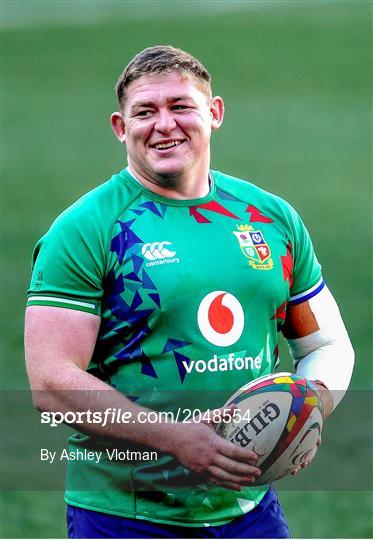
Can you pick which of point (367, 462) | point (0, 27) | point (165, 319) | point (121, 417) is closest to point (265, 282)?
point (165, 319)

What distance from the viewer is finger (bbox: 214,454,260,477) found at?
4707 millimetres

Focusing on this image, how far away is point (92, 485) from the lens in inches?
199

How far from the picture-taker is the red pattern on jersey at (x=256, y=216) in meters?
5.28

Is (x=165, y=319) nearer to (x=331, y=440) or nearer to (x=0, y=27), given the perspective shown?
(x=331, y=440)

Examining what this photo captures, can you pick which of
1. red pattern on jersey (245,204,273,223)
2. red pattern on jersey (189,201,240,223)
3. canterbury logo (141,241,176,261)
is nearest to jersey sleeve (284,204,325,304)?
red pattern on jersey (245,204,273,223)

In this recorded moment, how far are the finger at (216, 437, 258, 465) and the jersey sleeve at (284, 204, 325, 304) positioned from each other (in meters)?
0.88

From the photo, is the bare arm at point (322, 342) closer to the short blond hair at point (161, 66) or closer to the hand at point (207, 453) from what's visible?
the hand at point (207, 453)

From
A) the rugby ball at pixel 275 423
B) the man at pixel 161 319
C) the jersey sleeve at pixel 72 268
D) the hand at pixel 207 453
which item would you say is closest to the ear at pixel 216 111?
the man at pixel 161 319

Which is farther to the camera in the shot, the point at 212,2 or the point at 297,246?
the point at 212,2

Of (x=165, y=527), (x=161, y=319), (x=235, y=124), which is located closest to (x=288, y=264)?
(x=161, y=319)

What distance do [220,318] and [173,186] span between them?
0.63m

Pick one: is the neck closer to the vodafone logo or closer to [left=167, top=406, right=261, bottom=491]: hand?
the vodafone logo

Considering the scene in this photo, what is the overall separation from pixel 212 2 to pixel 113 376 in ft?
183

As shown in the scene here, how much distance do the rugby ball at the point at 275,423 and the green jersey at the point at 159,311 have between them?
0.12 m
